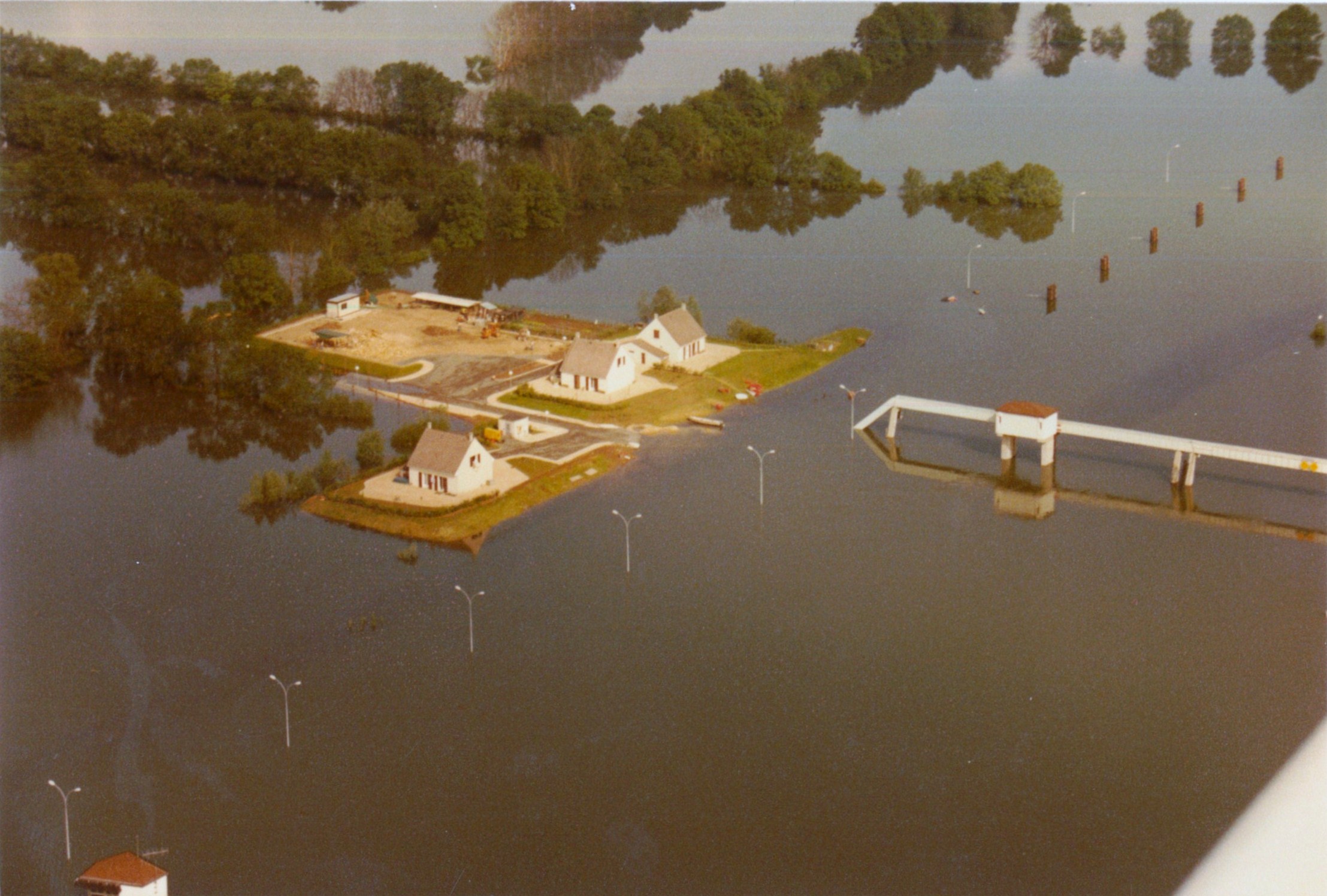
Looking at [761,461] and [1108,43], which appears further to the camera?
[1108,43]

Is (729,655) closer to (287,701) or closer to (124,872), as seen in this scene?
(287,701)

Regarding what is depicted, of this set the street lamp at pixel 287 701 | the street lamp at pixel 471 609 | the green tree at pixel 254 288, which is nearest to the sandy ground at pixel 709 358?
the green tree at pixel 254 288

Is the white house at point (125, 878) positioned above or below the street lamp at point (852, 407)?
below

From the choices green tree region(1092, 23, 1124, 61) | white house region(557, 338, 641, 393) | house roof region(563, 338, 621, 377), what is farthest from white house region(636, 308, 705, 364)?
green tree region(1092, 23, 1124, 61)

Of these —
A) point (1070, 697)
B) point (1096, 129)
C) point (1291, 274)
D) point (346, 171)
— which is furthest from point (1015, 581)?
point (1096, 129)

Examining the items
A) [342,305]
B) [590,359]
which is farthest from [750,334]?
[342,305]

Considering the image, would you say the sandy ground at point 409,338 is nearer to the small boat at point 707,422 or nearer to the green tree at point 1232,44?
the small boat at point 707,422

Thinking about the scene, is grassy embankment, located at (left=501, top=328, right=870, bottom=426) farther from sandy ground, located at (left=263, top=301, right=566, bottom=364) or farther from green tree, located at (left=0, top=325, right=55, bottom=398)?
green tree, located at (left=0, top=325, right=55, bottom=398)
